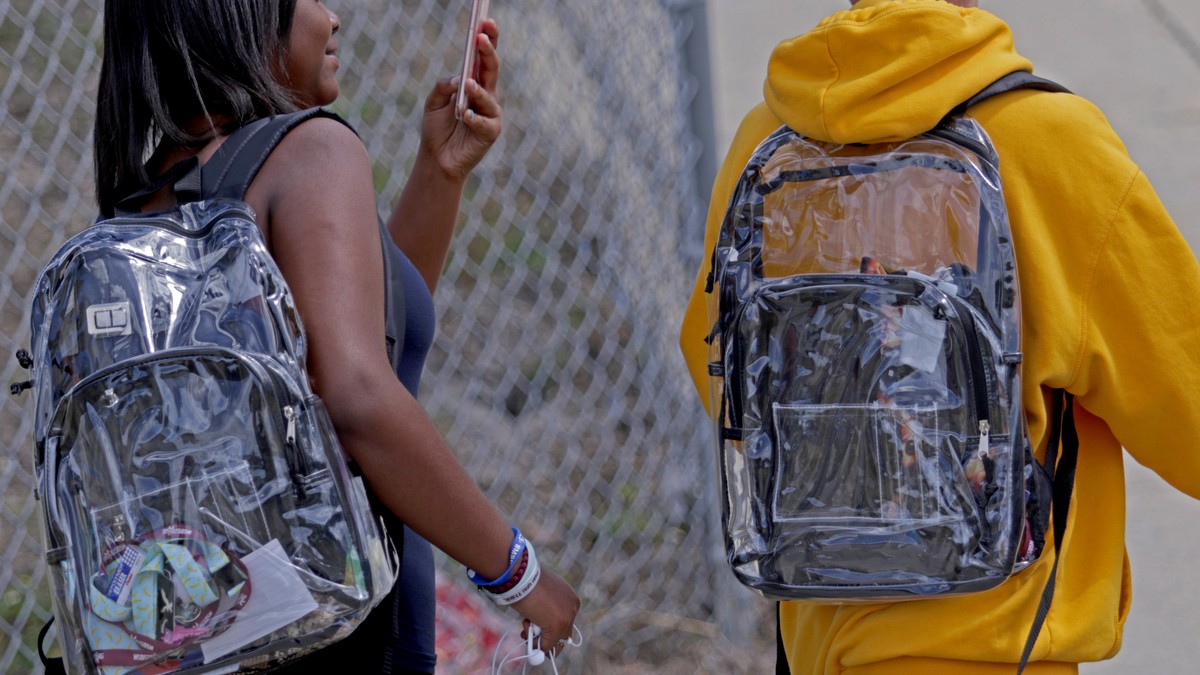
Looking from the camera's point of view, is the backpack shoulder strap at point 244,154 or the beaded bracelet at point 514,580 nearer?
the backpack shoulder strap at point 244,154

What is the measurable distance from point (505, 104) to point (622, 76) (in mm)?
512

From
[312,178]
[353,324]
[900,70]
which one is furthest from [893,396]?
[312,178]

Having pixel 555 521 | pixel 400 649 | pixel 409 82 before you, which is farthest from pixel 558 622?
pixel 409 82

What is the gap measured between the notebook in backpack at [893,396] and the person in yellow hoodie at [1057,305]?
0.17 feet

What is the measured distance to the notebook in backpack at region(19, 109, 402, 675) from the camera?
5.04 ft

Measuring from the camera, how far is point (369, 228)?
1709 millimetres

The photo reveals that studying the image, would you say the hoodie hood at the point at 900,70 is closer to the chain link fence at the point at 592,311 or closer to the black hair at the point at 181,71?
the black hair at the point at 181,71

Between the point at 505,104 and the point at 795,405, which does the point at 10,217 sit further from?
the point at 795,405

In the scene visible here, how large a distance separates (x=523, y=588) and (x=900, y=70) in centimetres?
89

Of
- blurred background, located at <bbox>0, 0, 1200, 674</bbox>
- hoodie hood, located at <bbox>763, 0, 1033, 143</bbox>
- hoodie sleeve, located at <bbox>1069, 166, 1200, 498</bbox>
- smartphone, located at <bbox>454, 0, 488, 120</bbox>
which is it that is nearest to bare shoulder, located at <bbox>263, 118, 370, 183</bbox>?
smartphone, located at <bbox>454, 0, 488, 120</bbox>

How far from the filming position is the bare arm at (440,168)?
2344 mm

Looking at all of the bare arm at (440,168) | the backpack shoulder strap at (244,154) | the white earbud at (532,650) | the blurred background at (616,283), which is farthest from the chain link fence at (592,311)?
the backpack shoulder strap at (244,154)

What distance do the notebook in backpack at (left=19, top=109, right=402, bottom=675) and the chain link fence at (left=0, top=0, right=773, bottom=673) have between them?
6.92ft

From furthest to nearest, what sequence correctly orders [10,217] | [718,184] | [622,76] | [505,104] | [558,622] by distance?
1. [505,104]
2. [622,76]
3. [10,217]
4. [718,184]
5. [558,622]
